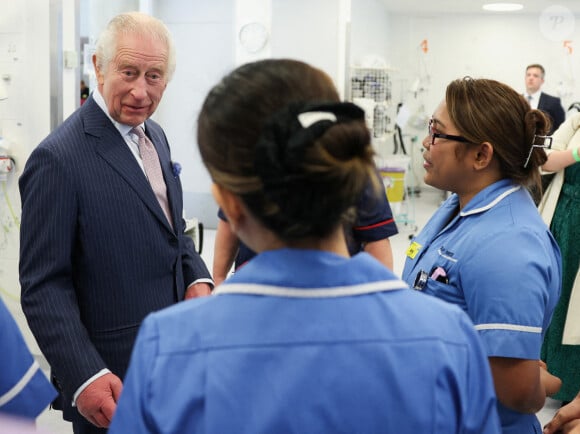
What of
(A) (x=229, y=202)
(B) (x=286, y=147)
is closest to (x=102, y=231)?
(A) (x=229, y=202)

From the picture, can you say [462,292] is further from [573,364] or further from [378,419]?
[573,364]

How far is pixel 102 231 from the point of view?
1.68 meters

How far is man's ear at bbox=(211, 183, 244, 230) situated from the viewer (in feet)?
2.95

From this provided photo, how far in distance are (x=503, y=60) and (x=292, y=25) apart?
2571mm

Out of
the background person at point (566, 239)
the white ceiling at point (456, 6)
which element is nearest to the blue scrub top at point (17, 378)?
the background person at point (566, 239)

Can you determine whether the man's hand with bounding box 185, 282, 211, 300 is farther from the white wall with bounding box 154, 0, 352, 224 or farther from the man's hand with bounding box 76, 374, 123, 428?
the white wall with bounding box 154, 0, 352, 224

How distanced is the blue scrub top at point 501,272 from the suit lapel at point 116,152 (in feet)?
2.29

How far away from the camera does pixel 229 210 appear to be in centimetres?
91

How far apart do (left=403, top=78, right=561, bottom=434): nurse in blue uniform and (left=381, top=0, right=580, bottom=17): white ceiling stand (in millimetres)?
7071

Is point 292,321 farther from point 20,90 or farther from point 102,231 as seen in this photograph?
point 20,90

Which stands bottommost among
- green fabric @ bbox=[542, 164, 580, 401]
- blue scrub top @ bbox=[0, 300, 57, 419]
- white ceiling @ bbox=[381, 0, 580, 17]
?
green fabric @ bbox=[542, 164, 580, 401]

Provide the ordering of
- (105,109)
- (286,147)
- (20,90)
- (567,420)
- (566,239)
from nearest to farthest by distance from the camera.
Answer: (286,147) → (567,420) → (105,109) → (566,239) → (20,90)

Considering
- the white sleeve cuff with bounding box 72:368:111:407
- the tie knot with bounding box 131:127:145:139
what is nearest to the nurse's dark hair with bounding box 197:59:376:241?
the white sleeve cuff with bounding box 72:368:111:407

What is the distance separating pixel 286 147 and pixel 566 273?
3.00 metres
